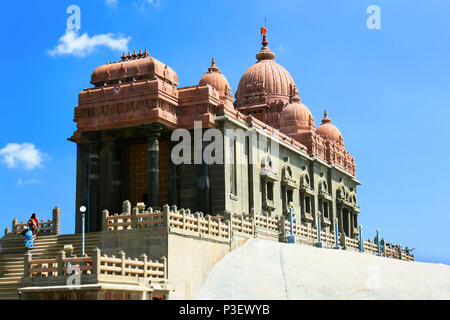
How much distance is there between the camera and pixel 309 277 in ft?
95.7

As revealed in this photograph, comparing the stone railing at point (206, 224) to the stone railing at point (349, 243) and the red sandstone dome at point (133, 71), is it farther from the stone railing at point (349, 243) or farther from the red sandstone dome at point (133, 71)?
the red sandstone dome at point (133, 71)

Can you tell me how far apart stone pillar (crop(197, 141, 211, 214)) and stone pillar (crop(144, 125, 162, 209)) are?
2.44m

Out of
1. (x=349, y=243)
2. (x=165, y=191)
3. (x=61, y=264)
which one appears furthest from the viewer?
(x=349, y=243)

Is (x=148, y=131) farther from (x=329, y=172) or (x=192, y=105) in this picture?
(x=329, y=172)

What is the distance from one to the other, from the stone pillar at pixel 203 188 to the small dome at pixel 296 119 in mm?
15615

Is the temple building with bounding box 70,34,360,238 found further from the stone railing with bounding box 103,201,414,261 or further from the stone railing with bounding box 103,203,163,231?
the stone railing with bounding box 103,203,163,231

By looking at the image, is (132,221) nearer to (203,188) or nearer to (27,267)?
(27,267)

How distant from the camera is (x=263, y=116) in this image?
58.8m

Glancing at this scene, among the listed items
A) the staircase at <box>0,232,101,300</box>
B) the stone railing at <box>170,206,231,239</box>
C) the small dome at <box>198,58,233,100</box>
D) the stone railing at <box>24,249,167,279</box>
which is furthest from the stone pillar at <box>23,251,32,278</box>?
the small dome at <box>198,58,233,100</box>

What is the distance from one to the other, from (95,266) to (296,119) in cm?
3265

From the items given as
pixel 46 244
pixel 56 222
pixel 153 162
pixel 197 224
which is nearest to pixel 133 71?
pixel 153 162

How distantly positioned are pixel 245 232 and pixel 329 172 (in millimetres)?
22946
